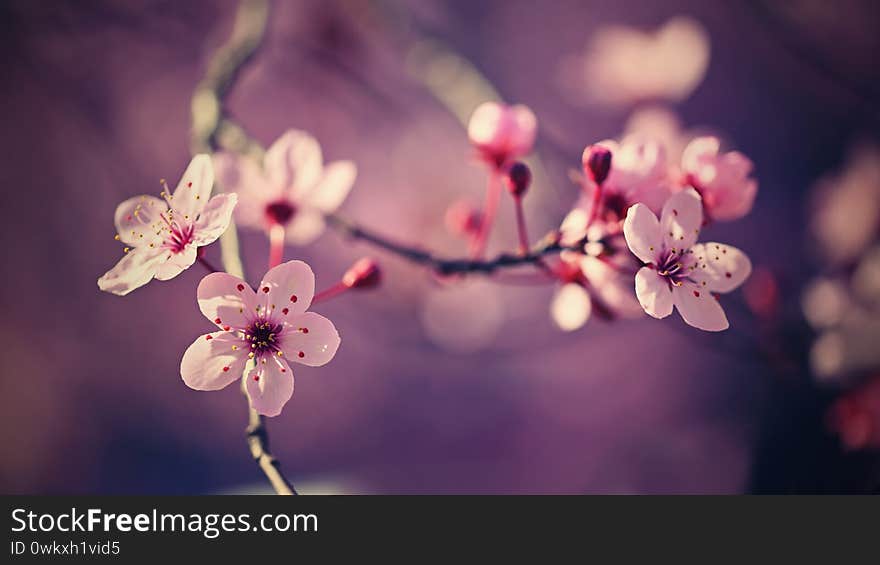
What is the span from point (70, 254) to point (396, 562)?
128 centimetres

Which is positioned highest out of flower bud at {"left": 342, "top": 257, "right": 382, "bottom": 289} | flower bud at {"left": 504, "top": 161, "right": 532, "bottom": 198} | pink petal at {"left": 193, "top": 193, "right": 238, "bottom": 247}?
flower bud at {"left": 504, "top": 161, "right": 532, "bottom": 198}

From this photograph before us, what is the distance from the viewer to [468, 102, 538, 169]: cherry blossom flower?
662 mm

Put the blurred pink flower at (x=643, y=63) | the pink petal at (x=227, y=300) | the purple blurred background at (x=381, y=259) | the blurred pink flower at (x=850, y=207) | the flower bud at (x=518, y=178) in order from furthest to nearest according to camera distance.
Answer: the purple blurred background at (x=381, y=259)
the blurred pink flower at (x=643, y=63)
the blurred pink flower at (x=850, y=207)
the flower bud at (x=518, y=178)
the pink petal at (x=227, y=300)

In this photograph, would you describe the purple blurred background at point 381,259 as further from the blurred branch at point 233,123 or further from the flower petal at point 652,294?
the flower petal at point 652,294

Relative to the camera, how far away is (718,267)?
23.4 inches

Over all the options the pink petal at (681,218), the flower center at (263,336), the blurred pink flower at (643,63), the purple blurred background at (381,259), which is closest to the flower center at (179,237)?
the flower center at (263,336)

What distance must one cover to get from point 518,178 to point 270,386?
0.34 metres

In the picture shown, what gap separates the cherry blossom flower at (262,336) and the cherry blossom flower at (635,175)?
12.3 inches

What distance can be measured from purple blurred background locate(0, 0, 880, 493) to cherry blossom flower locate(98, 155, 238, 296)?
0.90m

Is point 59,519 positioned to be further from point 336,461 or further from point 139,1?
point 139,1

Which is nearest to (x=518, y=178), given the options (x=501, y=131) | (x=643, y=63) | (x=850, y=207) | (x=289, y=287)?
(x=501, y=131)

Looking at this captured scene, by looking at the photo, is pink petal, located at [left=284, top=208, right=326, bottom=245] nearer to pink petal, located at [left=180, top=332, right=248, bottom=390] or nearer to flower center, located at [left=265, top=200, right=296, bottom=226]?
flower center, located at [left=265, top=200, right=296, bottom=226]

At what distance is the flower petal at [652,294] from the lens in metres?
0.52

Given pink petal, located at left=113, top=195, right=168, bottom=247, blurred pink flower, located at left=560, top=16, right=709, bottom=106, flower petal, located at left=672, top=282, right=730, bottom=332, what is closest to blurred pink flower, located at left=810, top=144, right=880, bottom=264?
blurred pink flower, located at left=560, top=16, right=709, bottom=106
